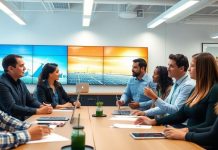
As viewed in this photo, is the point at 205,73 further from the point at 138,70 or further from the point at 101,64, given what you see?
the point at 101,64

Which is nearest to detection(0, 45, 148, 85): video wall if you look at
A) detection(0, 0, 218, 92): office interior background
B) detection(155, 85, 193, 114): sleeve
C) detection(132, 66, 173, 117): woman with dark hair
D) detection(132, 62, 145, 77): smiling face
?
detection(0, 0, 218, 92): office interior background

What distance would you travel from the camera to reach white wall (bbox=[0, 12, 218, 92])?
7.49m

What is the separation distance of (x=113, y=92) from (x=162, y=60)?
1.56m

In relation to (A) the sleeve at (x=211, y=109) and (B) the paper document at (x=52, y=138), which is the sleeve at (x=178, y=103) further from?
(B) the paper document at (x=52, y=138)

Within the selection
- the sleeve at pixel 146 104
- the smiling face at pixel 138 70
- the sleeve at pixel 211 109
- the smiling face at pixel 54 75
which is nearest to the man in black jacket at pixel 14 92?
the smiling face at pixel 54 75

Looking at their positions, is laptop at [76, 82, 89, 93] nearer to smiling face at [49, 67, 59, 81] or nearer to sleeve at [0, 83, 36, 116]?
sleeve at [0, 83, 36, 116]

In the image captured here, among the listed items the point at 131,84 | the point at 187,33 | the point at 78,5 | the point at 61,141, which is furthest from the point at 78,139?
the point at 187,33

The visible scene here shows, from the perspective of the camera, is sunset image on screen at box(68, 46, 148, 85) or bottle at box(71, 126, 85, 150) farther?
sunset image on screen at box(68, 46, 148, 85)

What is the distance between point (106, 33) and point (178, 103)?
4821 mm

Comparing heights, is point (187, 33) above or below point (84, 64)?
above

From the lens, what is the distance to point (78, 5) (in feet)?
25.1

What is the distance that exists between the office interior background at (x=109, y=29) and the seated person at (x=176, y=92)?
3943 mm

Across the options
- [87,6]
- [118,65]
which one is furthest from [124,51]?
[87,6]

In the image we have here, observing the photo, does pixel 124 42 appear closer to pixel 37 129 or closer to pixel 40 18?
pixel 40 18
